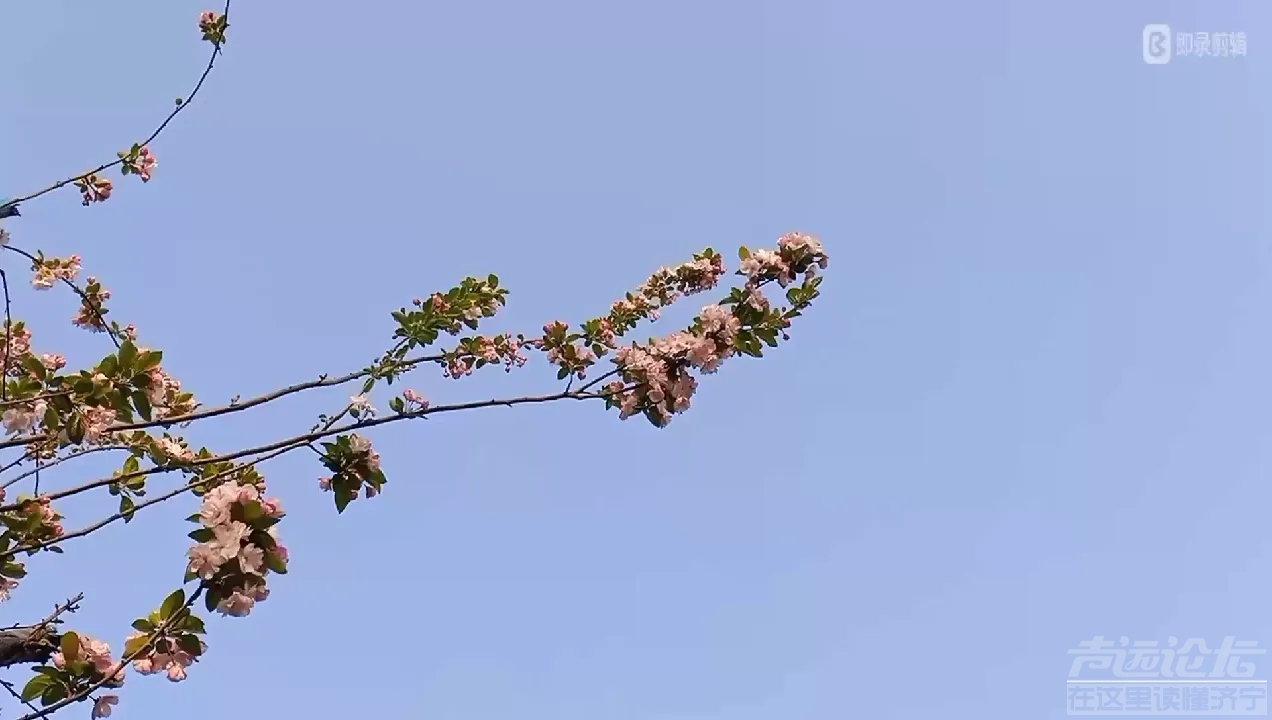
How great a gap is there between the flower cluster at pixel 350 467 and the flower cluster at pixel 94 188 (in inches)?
91.7

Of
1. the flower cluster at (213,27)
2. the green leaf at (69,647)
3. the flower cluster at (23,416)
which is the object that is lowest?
the green leaf at (69,647)

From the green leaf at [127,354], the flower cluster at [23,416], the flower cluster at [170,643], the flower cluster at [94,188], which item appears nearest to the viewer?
the flower cluster at [170,643]

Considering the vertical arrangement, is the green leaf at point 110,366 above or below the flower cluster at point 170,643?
above

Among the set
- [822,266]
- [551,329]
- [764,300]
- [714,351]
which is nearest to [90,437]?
[551,329]

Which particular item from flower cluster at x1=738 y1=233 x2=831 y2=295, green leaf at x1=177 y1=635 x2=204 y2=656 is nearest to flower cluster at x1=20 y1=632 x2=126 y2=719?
green leaf at x1=177 y1=635 x2=204 y2=656

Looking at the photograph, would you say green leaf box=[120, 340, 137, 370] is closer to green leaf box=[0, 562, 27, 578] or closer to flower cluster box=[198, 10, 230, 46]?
green leaf box=[0, 562, 27, 578]

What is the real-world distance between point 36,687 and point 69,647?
127 mm

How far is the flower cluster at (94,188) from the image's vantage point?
4.08 m

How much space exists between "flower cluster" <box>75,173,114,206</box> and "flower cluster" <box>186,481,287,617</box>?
286 centimetres

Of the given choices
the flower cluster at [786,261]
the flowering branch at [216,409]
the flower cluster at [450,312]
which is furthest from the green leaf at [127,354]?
the flower cluster at [786,261]

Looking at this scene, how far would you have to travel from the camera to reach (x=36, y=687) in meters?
2.14

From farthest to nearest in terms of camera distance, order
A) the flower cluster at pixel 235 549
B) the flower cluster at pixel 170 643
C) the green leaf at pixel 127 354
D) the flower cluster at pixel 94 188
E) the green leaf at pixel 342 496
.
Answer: the flower cluster at pixel 94 188 < the green leaf at pixel 342 496 < the green leaf at pixel 127 354 < the flower cluster at pixel 170 643 < the flower cluster at pixel 235 549

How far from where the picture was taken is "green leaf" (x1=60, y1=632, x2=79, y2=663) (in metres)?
2.14

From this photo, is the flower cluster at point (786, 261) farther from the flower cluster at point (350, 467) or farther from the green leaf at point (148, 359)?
the green leaf at point (148, 359)
